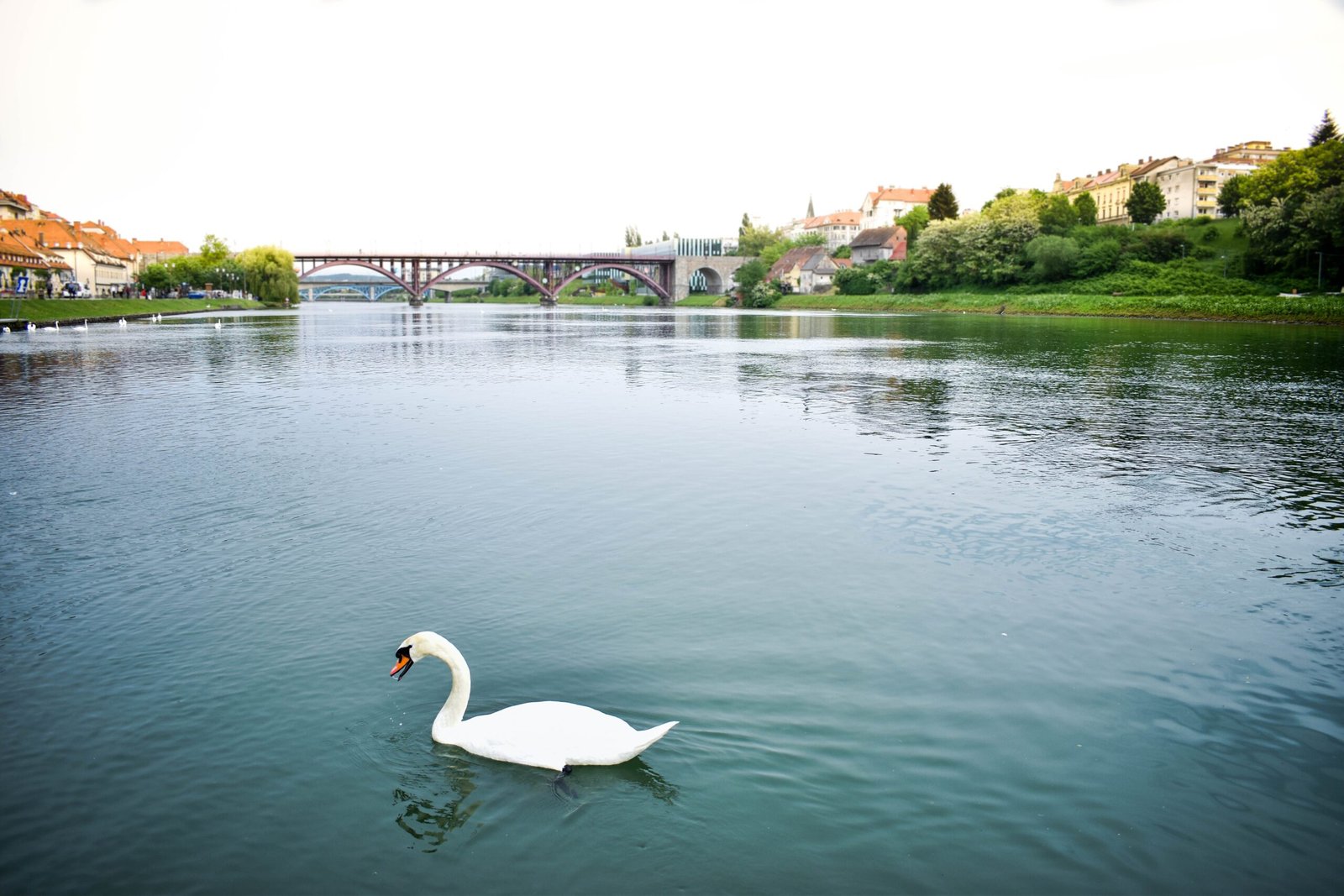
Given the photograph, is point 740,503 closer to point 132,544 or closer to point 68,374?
point 132,544

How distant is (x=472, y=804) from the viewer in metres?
6.99

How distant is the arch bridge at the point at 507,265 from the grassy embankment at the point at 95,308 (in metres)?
23.2

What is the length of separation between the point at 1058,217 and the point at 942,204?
25493 millimetres

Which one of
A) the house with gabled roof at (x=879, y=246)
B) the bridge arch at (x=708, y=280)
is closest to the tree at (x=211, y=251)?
the bridge arch at (x=708, y=280)

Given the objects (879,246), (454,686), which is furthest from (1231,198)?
(454,686)

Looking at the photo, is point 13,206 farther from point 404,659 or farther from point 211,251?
point 404,659

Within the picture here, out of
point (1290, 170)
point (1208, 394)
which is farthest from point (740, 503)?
point (1290, 170)

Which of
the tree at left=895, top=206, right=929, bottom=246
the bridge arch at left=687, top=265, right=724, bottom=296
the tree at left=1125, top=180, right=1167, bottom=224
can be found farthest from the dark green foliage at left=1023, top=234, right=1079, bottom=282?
the bridge arch at left=687, top=265, right=724, bottom=296

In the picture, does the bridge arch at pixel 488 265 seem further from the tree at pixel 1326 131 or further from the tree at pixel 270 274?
the tree at pixel 1326 131

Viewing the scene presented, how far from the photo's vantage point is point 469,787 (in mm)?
7211

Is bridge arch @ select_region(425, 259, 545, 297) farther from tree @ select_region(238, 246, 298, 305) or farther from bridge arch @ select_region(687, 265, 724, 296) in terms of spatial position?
bridge arch @ select_region(687, 265, 724, 296)

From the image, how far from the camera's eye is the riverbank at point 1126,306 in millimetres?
71188

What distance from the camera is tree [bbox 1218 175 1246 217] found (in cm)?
11694

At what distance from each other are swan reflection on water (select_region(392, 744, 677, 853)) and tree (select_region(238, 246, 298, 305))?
132911 mm
